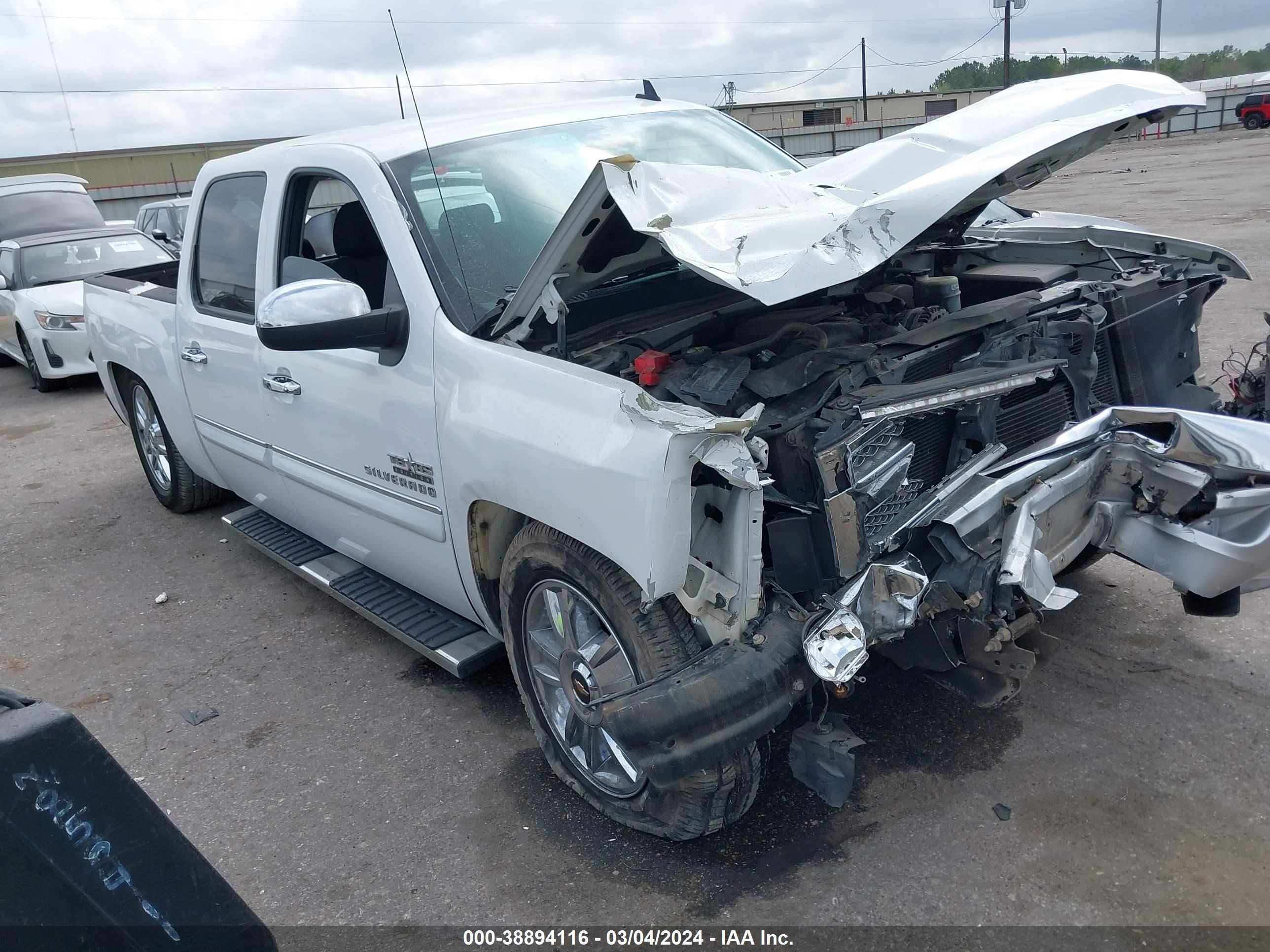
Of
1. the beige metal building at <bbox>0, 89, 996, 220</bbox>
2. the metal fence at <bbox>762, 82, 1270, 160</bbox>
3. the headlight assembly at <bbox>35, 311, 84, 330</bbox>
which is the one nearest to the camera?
the headlight assembly at <bbox>35, 311, 84, 330</bbox>

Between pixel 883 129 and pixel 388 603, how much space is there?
138ft

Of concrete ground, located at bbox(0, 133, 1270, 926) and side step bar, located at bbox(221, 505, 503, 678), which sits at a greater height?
side step bar, located at bbox(221, 505, 503, 678)

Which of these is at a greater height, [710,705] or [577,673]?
[710,705]

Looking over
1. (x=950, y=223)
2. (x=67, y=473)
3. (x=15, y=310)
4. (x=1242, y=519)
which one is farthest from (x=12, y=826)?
(x=15, y=310)

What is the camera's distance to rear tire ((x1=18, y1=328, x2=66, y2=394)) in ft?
34.7

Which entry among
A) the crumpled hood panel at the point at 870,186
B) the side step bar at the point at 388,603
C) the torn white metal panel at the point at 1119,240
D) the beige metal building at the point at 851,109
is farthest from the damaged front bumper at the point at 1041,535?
the beige metal building at the point at 851,109

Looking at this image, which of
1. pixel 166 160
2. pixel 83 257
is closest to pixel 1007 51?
pixel 166 160

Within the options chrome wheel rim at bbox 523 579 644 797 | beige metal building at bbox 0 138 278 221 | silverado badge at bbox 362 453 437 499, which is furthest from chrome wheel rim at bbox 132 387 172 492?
beige metal building at bbox 0 138 278 221

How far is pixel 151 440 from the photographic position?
6043 mm

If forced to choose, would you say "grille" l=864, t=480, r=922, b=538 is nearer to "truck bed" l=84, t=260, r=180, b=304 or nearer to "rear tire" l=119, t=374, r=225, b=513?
"truck bed" l=84, t=260, r=180, b=304

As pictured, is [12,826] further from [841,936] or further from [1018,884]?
[1018,884]

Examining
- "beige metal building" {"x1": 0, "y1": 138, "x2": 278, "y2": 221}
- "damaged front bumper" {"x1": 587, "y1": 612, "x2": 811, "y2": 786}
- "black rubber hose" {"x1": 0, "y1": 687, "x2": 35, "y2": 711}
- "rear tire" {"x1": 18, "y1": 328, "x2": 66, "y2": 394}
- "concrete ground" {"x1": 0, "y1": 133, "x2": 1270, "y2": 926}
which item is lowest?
"concrete ground" {"x1": 0, "y1": 133, "x2": 1270, "y2": 926}

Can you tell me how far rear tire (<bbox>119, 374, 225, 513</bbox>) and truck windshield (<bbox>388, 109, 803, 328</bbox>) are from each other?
306 centimetres

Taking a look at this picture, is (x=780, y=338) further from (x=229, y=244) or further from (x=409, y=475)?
(x=229, y=244)
